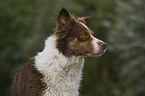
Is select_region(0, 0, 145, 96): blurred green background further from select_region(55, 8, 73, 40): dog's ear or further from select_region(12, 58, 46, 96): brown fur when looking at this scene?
select_region(12, 58, 46, 96): brown fur

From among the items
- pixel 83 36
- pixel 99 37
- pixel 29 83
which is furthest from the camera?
pixel 99 37

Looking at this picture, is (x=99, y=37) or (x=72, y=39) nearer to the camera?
(x=72, y=39)

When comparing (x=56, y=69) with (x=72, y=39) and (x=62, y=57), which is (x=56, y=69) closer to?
(x=62, y=57)

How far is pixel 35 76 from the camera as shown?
16.4 feet

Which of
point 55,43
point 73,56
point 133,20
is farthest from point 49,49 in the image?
point 133,20

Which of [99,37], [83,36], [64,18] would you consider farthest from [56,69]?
[99,37]

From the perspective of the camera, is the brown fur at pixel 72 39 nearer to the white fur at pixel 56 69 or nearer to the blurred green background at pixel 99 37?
the white fur at pixel 56 69

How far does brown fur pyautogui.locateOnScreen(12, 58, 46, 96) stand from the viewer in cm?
489

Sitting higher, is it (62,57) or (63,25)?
(63,25)

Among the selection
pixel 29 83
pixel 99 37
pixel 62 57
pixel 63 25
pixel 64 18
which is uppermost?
pixel 64 18

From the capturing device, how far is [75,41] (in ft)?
16.5

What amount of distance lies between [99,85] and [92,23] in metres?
5.30

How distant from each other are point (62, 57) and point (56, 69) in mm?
294

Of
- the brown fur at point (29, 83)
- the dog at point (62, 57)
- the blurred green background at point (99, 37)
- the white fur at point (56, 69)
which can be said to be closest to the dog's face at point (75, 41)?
the dog at point (62, 57)
